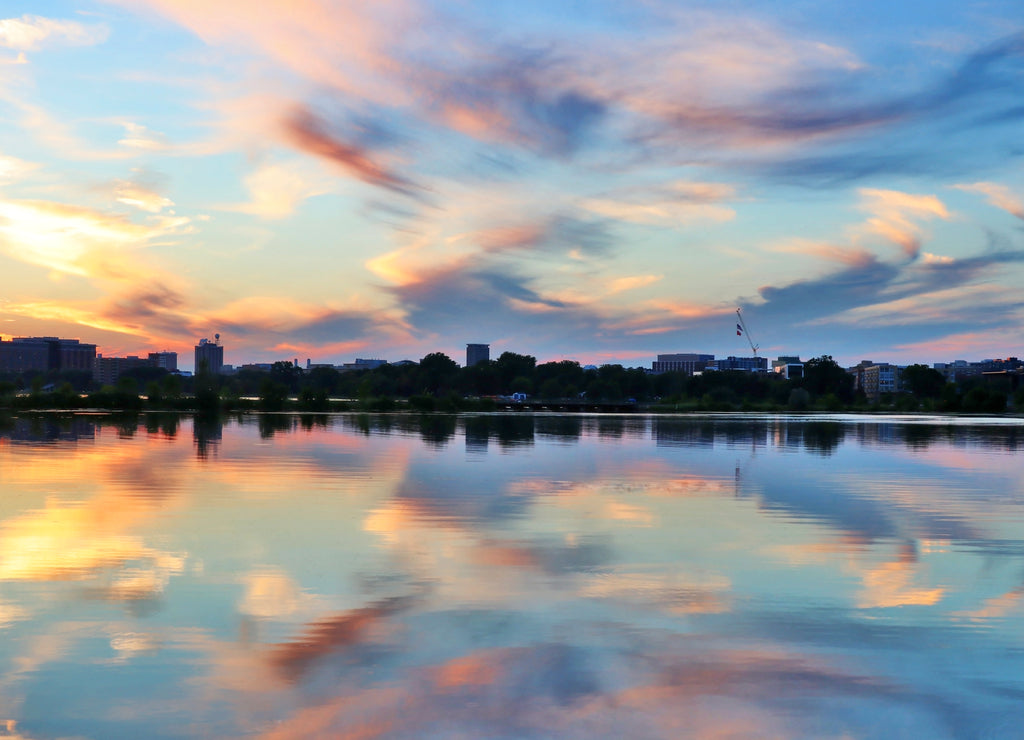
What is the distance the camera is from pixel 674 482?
25172 mm

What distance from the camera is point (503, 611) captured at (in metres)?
10.5

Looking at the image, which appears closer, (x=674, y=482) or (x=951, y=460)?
(x=674, y=482)

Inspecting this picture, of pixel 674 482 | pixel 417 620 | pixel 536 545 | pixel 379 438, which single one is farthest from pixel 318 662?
pixel 379 438

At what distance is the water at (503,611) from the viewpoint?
7414mm

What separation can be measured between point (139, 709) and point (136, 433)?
42.1 metres

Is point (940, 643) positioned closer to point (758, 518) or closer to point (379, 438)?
point (758, 518)

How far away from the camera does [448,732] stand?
274 inches

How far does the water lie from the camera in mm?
7414

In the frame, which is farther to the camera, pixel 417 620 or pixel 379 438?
pixel 379 438

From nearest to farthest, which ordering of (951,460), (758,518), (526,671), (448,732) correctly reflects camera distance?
(448,732) < (526,671) < (758,518) < (951,460)

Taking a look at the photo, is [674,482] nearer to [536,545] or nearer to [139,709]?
[536,545]

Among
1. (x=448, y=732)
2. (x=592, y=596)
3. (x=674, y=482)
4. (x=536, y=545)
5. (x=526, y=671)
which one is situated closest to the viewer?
(x=448, y=732)

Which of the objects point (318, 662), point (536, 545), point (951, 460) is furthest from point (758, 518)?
point (951, 460)

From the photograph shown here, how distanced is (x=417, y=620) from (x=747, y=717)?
4197mm
